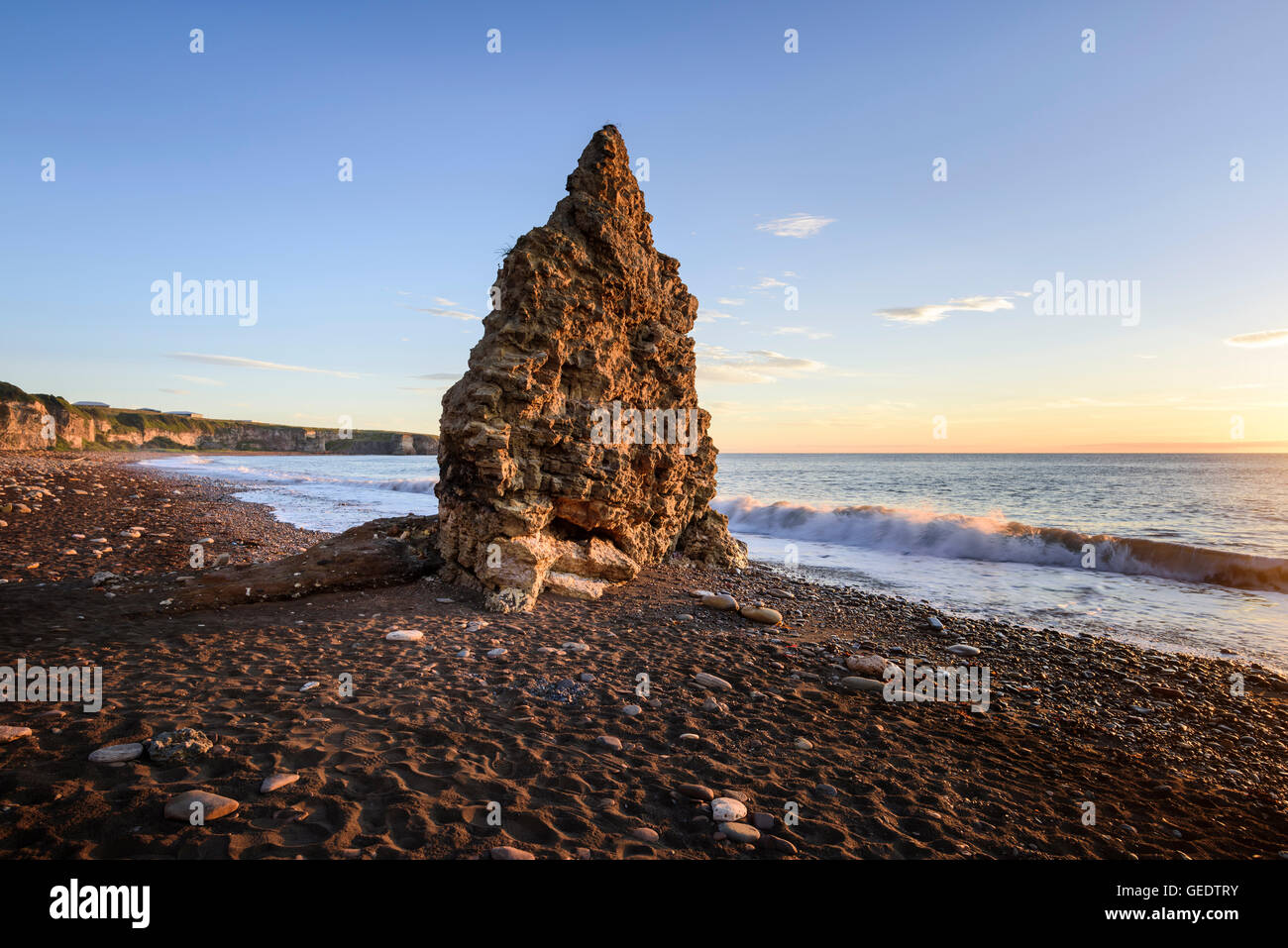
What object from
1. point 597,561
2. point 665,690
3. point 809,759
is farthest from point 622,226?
point 809,759

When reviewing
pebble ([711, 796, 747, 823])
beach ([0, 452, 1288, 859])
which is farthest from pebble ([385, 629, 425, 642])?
pebble ([711, 796, 747, 823])

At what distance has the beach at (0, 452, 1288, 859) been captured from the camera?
10.8ft

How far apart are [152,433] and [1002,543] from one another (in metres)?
130

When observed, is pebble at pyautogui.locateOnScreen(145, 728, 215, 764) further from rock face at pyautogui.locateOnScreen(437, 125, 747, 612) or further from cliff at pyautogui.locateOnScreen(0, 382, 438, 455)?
cliff at pyautogui.locateOnScreen(0, 382, 438, 455)

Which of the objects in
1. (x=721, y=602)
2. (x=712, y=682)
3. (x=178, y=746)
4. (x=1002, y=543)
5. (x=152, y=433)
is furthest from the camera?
(x=152, y=433)

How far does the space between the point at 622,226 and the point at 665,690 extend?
Result: 7.85 m

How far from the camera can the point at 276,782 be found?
3.49 meters

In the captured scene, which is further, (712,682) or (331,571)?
(331,571)

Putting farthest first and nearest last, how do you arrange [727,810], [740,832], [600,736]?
[600,736] < [727,810] < [740,832]

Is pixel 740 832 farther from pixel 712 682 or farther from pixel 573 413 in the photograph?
pixel 573 413

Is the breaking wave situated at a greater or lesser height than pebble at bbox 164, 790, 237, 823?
A: lesser

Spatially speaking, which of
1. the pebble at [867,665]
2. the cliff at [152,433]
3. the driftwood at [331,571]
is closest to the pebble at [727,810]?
the pebble at [867,665]

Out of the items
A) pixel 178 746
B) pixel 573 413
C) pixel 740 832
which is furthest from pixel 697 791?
pixel 573 413

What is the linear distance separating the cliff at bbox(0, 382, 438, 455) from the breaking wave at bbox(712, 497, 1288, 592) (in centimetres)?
7582
